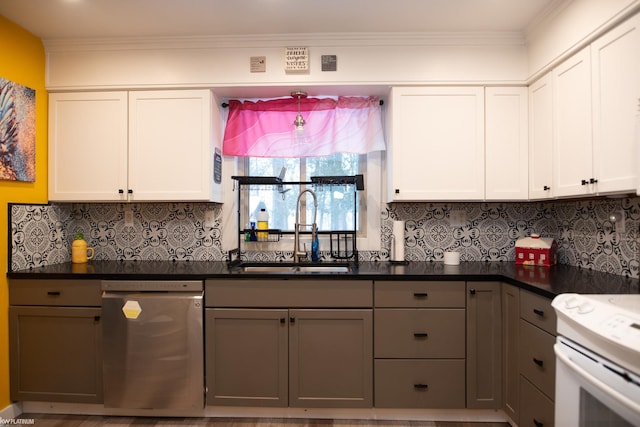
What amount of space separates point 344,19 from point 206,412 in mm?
2620

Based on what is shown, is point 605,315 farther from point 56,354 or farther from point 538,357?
point 56,354

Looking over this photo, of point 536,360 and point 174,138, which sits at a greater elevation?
point 174,138

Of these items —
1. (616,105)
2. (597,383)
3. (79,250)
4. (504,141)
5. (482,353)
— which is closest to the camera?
(597,383)

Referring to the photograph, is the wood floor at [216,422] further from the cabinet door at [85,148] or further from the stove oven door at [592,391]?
the cabinet door at [85,148]

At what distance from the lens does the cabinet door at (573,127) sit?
72.1 inches

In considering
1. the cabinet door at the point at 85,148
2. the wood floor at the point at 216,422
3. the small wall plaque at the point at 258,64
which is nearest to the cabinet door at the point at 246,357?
the wood floor at the point at 216,422

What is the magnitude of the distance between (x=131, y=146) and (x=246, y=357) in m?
→ 1.63

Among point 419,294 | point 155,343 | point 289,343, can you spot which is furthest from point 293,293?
point 155,343

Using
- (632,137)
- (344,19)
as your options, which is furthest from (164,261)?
(632,137)

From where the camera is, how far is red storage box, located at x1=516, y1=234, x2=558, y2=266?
2.39 m

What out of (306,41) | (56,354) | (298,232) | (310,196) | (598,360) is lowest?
(56,354)

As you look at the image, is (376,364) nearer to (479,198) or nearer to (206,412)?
(206,412)

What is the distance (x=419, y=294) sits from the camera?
6.95 feet

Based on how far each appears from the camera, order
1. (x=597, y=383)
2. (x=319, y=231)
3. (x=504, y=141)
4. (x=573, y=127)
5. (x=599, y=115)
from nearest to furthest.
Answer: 1. (x=597, y=383)
2. (x=599, y=115)
3. (x=573, y=127)
4. (x=504, y=141)
5. (x=319, y=231)
